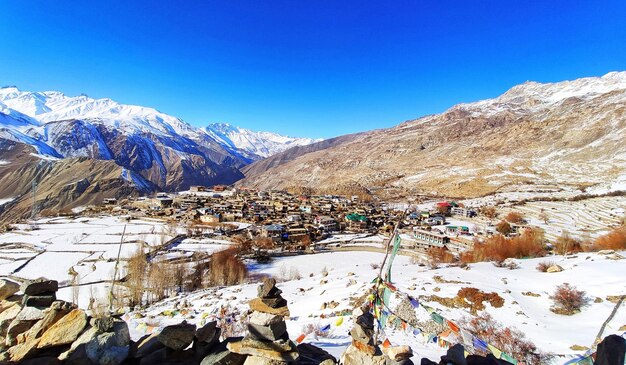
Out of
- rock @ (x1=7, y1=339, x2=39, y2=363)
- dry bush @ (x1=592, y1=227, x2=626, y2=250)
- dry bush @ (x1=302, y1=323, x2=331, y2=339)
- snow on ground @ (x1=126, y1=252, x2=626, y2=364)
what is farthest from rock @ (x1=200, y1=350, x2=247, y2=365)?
dry bush @ (x1=592, y1=227, x2=626, y2=250)

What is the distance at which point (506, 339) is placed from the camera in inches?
305

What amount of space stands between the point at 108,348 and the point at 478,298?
10.8 meters

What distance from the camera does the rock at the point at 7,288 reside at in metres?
5.93

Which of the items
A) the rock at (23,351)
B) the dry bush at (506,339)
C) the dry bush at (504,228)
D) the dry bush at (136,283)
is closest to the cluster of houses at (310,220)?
the dry bush at (504,228)

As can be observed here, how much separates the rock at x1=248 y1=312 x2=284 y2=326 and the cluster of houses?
34.2 meters

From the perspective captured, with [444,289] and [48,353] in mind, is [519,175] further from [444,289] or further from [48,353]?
[48,353]

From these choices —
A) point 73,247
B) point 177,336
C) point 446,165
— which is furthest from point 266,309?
point 446,165

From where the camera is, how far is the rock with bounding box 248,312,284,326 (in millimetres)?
3740

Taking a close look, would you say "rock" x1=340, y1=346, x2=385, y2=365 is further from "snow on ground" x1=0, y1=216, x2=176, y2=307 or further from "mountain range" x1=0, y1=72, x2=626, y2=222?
"mountain range" x1=0, y1=72, x2=626, y2=222

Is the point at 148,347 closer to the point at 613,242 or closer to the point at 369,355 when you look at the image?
the point at 369,355

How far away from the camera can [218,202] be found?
72.4 m

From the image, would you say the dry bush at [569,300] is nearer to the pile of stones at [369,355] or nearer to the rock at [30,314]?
the pile of stones at [369,355]

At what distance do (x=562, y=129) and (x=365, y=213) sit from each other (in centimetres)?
10137

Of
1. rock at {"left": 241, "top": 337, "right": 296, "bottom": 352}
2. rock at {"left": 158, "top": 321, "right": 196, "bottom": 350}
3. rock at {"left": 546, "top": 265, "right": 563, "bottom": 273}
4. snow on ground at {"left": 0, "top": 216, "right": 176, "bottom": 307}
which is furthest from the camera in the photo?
snow on ground at {"left": 0, "top": 216, "right": 176, "bottom": 307}
